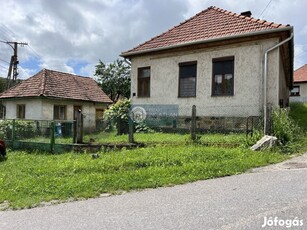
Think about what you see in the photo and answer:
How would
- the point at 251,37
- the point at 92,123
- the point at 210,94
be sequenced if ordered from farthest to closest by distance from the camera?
1. the point at 92,123
2. the point at 210,94
3. the point at 251,37

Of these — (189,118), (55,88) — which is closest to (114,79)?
(55,88)

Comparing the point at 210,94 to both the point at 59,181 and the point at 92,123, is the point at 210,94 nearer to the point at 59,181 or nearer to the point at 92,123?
the point at 92,123

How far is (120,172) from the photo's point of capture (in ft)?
23.5

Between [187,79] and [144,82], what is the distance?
2.79 meters

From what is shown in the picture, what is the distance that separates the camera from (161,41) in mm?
16078

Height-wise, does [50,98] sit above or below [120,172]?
above

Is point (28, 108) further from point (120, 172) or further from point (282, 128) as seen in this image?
point (282, 128)

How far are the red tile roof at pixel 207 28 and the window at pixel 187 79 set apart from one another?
3.92ft

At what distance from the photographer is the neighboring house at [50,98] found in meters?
20.4

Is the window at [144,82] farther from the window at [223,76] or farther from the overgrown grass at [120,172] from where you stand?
the overgrown grass at [120,172]

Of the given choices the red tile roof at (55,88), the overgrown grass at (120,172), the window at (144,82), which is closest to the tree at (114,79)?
the red tile roof at (55,88)

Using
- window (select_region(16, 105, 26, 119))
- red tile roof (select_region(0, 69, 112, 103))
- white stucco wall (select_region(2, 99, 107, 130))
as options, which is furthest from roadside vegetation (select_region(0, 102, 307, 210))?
window (select_region(16, 105, 26, 119))

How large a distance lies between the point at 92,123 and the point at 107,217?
11759 millimetres

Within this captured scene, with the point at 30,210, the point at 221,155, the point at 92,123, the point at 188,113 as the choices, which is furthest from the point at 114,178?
the point at 92,123
